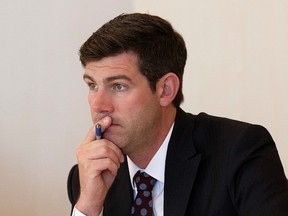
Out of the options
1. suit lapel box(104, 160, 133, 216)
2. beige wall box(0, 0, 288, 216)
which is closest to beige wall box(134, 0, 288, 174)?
beige wall box(0, 0, 288, 216)

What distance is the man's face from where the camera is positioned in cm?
152

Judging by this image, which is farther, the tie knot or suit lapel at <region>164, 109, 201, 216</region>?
the tie knot

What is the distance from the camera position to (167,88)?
167 centimetres

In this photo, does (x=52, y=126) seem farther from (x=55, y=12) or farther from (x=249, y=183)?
(x=249, y=183)

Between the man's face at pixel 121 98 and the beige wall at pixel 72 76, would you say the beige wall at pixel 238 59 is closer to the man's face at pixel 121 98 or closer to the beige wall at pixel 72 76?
the beige wall at pixel 72 76

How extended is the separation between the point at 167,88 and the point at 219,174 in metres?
0.34

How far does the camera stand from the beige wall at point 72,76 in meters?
2.38

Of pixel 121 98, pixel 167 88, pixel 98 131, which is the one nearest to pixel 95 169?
pixel 98 131

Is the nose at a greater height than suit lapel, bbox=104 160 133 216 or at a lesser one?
greater

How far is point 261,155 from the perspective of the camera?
1.50 m

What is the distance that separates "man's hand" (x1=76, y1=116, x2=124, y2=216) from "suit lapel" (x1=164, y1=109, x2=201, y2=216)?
0.55 feet

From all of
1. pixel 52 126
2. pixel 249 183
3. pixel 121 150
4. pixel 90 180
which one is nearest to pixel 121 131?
pixel 121 150

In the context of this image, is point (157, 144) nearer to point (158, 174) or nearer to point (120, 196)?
point (158, 174)

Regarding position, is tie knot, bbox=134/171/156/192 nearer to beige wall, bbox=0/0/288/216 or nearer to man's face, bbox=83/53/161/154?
man's face, bbox=83/53/161/154
